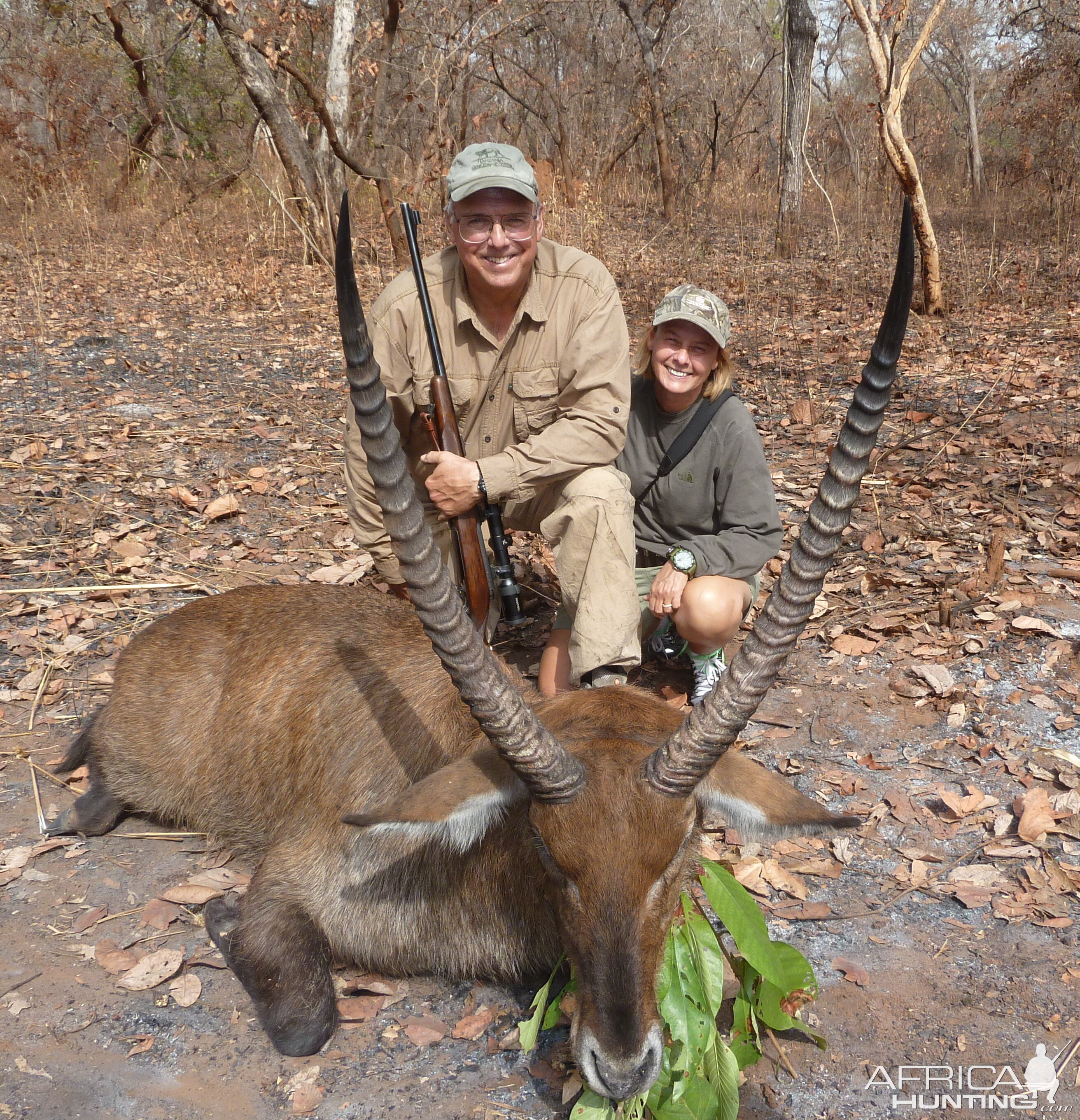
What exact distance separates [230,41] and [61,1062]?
13.5m

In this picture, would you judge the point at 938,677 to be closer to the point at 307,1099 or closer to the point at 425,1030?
the point at 425,1030

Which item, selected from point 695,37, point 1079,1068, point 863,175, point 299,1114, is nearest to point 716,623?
point 1079,1068

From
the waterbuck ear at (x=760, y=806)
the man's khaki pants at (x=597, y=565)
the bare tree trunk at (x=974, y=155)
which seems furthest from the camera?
the bare tree trunk at (x=974, y=155)

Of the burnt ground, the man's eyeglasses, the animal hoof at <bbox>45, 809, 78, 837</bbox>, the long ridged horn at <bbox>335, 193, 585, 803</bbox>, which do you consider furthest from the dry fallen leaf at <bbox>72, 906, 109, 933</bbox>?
the man's eyeglasses

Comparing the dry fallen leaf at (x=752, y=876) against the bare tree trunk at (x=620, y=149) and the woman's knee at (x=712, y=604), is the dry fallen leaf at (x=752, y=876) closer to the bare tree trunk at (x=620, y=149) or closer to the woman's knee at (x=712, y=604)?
the woman's knee at (x=712, y=604)

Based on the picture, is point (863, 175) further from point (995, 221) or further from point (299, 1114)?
point (299, 1114)

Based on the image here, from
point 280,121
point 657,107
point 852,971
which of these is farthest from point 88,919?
point 657,107

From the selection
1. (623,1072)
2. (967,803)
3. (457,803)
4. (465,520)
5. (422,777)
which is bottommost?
(967,803)

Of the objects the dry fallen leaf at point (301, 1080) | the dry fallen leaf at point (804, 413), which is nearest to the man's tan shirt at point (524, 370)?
the dry fallen leaf at point (301, 1080)

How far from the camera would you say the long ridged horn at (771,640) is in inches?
110

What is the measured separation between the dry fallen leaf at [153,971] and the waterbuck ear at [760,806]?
2182mm

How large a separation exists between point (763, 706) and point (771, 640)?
2.44 metres

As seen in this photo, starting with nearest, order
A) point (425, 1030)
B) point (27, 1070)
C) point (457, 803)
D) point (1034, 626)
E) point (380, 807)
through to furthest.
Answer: point (457, 803)
point (27, 1070)
point (425, 1030)
point (380, 807)
point (1034, 626)

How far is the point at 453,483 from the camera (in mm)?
4844
